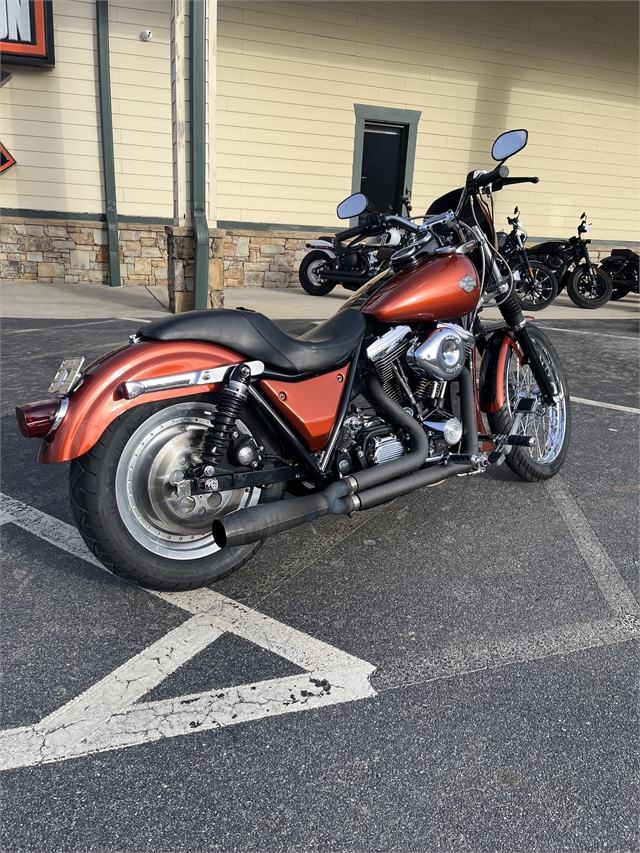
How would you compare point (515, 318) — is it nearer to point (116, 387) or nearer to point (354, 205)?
point (354, 205)

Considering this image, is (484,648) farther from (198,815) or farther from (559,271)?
(559,271)

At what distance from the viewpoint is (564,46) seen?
41.5 feet

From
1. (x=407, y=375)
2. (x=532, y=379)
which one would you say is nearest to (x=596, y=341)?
(x=532, y=379)

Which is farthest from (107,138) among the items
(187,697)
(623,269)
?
(187,697)

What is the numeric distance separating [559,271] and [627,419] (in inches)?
254

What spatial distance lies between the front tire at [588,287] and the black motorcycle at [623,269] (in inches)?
21.6

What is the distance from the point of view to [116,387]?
2.19 metres

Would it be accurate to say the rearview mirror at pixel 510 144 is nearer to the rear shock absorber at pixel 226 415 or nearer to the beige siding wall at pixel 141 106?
the rear shock absorber at pixel 226 415

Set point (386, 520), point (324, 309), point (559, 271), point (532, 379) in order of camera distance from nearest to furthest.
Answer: point (386, 520) < point (532, 379) < point (324, 309) < point (559, 271)

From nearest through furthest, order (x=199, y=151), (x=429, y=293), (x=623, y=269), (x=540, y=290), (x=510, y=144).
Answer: (x=429, y=293), (x=510, y=144), (x=199, y=151), (x=540, y=290), (x=623, y=269)

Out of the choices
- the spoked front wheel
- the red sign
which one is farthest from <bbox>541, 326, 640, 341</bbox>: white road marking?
the red sign

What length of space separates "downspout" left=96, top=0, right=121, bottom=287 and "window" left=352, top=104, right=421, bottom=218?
4220 mm

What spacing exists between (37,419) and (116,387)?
272mm

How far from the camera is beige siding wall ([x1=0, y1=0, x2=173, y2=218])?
32.2ft
